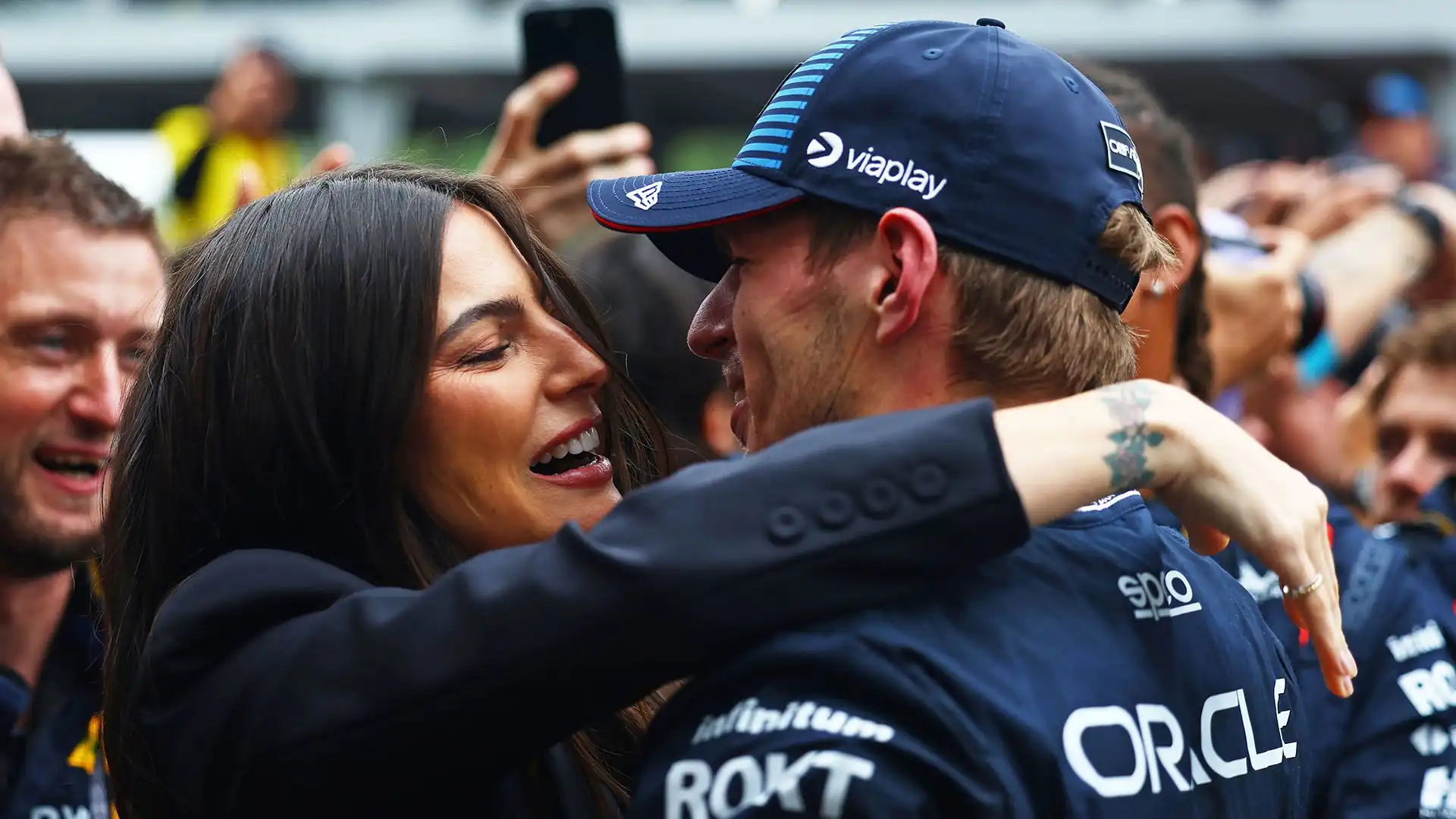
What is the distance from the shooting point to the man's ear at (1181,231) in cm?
300

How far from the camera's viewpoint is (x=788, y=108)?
1.88m

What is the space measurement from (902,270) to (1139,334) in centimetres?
100

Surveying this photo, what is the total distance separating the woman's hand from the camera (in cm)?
161

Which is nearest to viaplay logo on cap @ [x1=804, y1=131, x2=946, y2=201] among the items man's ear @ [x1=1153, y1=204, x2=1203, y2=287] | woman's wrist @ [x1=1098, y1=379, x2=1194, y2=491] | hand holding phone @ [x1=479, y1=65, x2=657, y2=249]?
woman's wrist @ [x1=1098, y1=379, x2=1194, y2=491]

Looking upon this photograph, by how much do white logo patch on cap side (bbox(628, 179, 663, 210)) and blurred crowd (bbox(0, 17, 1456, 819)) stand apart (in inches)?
13.1

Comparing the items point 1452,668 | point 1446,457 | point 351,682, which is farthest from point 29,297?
point 1446,457

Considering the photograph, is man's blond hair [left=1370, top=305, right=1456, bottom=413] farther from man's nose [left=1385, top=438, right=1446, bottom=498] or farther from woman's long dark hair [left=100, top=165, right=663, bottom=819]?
woman's long dark hair [left=100, top=165, right=663, bottom=819]

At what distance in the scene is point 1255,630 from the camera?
1929 millimetres

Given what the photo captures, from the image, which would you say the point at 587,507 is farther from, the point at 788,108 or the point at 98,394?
the point at 98,394

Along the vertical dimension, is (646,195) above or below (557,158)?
above

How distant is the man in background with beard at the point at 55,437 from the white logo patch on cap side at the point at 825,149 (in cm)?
171

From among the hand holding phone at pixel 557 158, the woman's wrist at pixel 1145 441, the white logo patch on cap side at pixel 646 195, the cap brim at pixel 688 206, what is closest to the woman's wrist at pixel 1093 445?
the woman's wrist at pixel 1145 441

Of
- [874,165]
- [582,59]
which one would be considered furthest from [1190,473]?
[582,59]

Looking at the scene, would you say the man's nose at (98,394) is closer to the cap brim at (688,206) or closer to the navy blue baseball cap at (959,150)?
the cap brim at (688,206)
